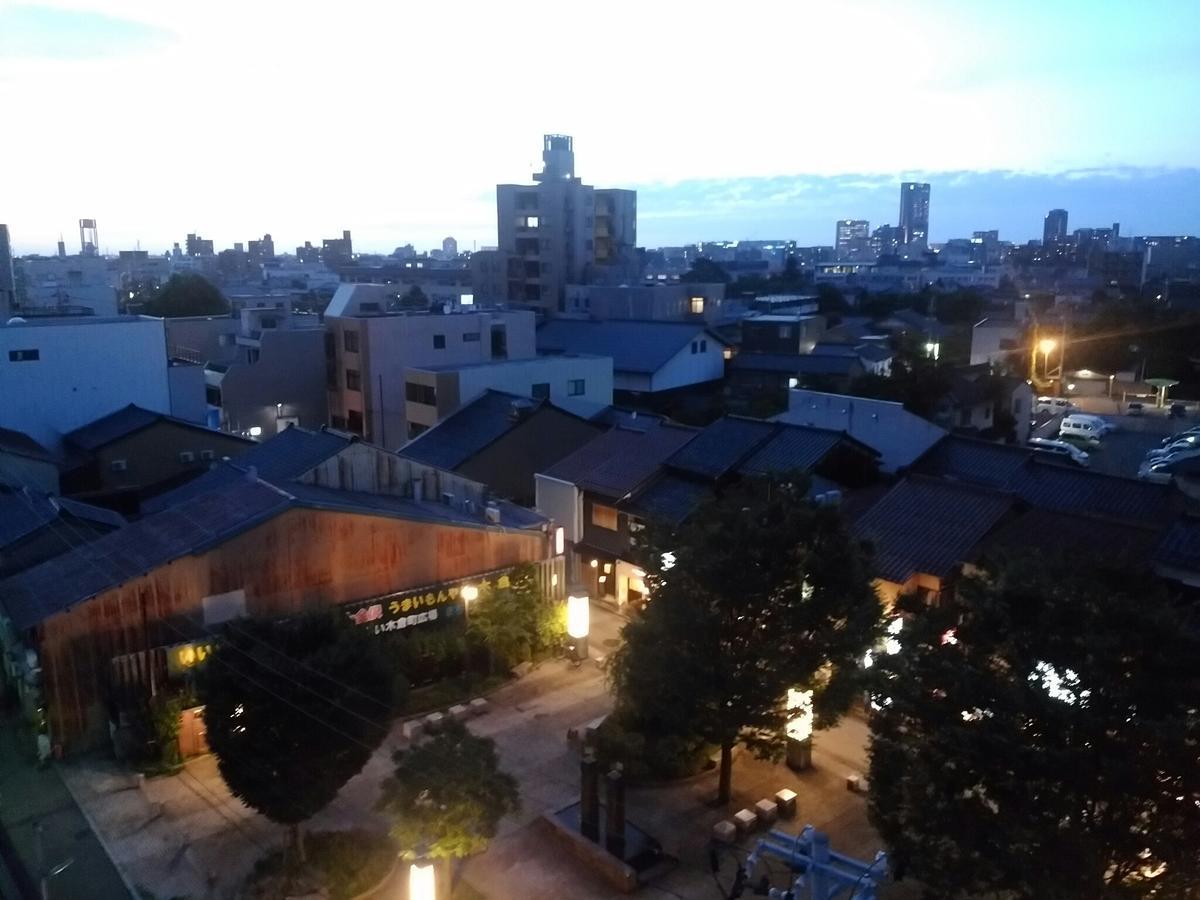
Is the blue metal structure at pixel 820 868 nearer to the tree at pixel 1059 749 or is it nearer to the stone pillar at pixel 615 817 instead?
the tree at pixel 1059 749

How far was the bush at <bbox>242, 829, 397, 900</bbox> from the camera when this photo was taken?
11148mm

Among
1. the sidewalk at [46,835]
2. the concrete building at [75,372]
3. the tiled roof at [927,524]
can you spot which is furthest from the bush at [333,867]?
the concrete building at [75,372]

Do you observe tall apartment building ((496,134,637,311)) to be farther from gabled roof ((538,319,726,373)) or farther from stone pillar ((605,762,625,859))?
stone pillar ((605,762,625,859))

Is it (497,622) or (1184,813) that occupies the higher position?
(1184,813)

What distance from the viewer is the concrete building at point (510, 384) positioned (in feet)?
102

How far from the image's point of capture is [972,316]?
6281 centimetres

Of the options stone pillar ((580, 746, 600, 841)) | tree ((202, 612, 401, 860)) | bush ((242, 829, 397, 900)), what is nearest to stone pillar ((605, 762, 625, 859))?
stone pillar ((580, 746, 600, 841))

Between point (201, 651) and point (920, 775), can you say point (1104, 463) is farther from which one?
point (201, 651)

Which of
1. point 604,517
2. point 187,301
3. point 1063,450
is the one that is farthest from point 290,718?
point 187,301

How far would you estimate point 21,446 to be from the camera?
25594mm

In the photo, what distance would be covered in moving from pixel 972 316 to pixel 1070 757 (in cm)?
6025

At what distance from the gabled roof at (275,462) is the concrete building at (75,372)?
8.18m

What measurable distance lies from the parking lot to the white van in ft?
1.25

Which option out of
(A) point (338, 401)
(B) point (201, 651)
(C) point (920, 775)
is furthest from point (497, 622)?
(A) point (338, 401)
